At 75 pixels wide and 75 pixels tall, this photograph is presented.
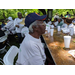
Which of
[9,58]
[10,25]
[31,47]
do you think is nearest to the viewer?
[31,47]

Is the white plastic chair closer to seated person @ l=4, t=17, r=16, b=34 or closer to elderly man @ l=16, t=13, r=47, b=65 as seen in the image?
elderly man @ l=16, t=13, r=47, b=65

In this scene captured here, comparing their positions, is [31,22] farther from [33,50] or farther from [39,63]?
[39,63]

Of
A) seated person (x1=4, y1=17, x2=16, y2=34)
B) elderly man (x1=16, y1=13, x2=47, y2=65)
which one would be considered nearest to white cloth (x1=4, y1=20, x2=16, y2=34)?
seated person (x1=4, y1=17, x2=16, y2=34)

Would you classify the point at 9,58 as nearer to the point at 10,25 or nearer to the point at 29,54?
the point at 29,54

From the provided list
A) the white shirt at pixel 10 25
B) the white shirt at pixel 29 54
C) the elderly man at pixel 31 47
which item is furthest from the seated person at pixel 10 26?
the white shirt at pixel 29 54

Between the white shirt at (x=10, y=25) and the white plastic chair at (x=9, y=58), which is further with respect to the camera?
the white shirt at (x=10, y=25)

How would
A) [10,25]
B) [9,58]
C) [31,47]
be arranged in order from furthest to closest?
[10,25] < [9,58] < [31,47]

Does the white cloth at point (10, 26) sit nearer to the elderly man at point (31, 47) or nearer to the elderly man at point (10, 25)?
the elderly man at point (10, 25)

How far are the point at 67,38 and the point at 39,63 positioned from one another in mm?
819

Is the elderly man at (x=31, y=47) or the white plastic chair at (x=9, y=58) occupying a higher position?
the elderly man at (x=31, y=47)

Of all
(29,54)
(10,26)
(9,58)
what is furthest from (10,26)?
(29,54)

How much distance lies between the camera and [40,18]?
1239 mm

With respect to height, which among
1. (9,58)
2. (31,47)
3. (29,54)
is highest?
(31,47)
